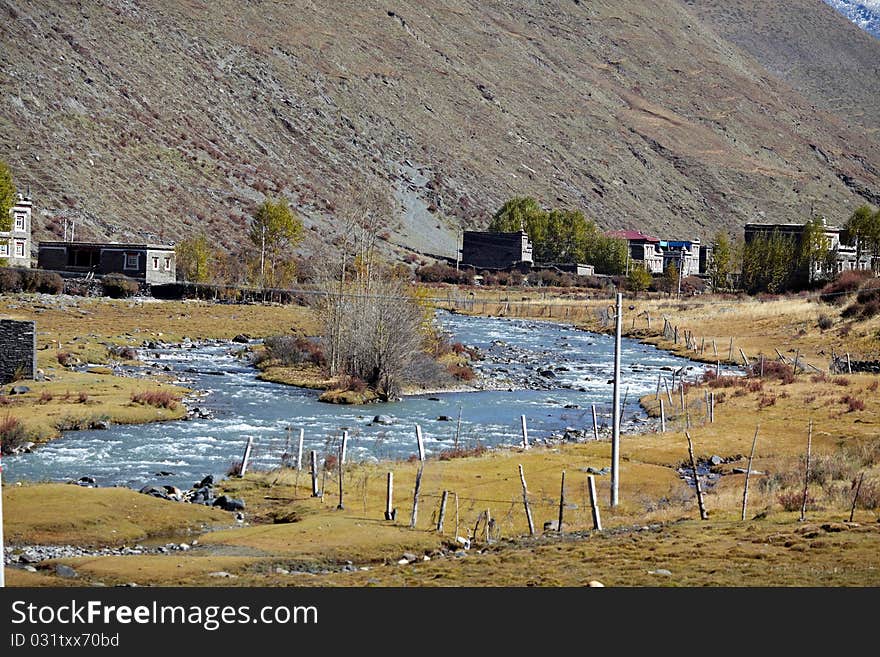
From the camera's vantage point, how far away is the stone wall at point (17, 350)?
47.6 meters

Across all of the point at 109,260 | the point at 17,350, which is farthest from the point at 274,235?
the point at 17,350

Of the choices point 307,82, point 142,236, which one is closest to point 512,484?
point 142,236

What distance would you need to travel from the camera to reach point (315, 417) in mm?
46250

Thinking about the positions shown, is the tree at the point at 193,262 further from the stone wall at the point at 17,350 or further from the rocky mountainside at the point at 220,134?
the stone wall at the point at 17,350

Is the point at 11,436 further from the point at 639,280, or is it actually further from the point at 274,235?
the point at 639,280

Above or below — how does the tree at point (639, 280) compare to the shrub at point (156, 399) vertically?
above

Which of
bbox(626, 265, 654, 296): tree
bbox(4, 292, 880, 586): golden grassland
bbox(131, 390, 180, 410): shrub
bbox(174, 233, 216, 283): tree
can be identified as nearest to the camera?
bbox(4, 292, 880, 586): golden grassland

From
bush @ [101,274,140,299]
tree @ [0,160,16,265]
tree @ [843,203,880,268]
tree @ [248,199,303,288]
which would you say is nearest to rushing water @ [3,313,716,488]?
bush @ [101,274,140,299]

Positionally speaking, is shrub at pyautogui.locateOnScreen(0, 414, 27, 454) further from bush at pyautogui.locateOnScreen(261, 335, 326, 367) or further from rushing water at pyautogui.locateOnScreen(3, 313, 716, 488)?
bush at pyautogui.locateOnScreen(261, 335, 326, 367)

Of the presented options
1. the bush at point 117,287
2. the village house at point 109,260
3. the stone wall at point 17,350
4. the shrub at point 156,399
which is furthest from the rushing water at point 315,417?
the village house at point 109,260

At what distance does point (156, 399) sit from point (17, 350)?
7.02 meters

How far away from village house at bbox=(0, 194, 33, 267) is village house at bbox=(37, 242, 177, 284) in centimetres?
142

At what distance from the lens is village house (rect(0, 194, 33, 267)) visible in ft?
313

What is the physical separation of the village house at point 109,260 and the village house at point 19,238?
4.66ft
